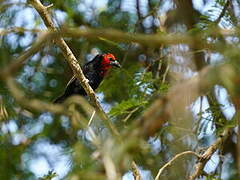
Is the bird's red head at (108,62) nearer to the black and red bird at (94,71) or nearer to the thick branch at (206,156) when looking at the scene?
the black and red bird at (94,71)

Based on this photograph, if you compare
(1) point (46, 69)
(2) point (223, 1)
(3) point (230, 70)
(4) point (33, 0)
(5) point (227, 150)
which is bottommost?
(5) point (227, 150)

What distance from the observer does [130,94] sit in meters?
4.36

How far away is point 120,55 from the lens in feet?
18.6

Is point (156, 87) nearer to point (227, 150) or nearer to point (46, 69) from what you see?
point (227, 150)

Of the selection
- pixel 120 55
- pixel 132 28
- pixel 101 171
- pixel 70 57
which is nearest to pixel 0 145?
pixel 70 57

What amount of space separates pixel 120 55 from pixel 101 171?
418cm

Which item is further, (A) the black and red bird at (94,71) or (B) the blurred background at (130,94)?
(A) the black and red bird at (94,71)

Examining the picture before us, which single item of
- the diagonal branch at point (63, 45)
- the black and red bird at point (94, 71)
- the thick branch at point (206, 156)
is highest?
the diagonal branch at point (63, 45)

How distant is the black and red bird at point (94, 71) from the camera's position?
5562 millimetres

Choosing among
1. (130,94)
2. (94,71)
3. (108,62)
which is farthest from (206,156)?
(94,71)

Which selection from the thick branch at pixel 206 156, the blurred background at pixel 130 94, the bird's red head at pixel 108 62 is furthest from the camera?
the bird's red head at pixel 108 62

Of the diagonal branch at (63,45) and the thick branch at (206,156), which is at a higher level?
the diagonal branch at (63,45)

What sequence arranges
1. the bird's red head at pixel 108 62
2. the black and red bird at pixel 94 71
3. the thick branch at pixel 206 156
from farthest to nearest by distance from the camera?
the black and red bird at pixel 94 71, the bird's red head at pixel 108 62, the thick branch at pixel 206 156

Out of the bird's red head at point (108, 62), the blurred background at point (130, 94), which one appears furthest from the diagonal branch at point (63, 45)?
the bird's red head at point (108, 62)
